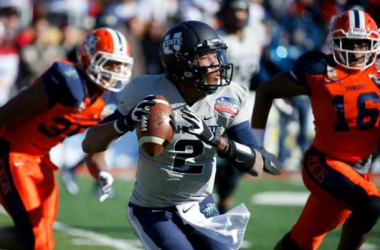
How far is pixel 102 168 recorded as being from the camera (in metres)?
5.55

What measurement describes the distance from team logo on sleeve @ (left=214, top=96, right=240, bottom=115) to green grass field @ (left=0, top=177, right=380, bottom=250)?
8.36ft

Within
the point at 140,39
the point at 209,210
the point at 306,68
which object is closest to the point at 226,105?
the point at 209,210

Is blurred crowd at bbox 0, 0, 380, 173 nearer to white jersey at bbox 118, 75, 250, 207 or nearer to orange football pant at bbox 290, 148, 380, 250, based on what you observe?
orange football pant at bbox 290, 148, 380, 250

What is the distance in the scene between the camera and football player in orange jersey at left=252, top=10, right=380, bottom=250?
17.7ft

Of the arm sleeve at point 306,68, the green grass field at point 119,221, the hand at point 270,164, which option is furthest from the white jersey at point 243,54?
the hand at point 270,164

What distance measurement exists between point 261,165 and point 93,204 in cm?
468

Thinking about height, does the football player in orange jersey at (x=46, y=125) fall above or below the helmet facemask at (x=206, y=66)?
below

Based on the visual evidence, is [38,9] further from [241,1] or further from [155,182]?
[155,182]

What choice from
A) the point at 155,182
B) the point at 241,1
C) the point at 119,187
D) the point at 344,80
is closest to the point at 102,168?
the point at 155,182

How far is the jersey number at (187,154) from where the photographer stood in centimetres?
441

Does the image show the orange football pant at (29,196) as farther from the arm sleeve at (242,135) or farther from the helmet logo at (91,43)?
the arm sleeve at (242,135)

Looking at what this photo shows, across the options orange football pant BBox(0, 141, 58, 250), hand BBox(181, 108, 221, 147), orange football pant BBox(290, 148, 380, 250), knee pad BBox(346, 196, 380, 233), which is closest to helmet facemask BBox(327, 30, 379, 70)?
orange football pant BBox(290, 148, 380, 250)

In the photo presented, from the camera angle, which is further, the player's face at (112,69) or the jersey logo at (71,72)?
the player's face at (112,69)

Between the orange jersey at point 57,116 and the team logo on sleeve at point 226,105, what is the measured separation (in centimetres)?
129
